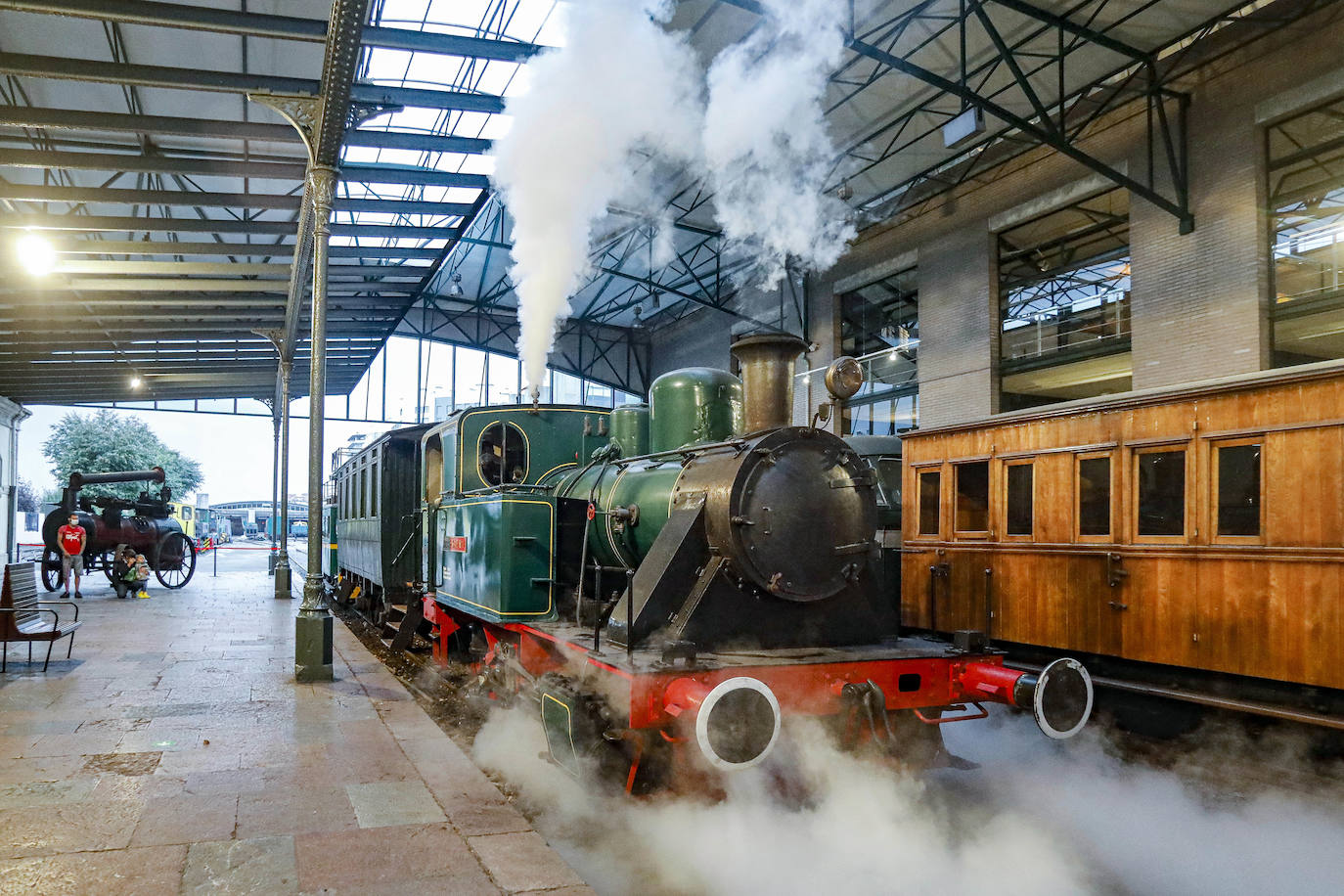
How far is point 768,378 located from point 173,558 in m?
17.7

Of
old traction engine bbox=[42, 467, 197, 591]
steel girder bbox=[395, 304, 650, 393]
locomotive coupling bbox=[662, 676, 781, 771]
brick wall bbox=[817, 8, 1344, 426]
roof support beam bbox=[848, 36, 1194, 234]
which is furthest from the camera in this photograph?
steel girder bbox=[395, 304, 650, 393]

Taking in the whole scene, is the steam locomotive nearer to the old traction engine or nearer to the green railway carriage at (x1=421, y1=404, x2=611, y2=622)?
the green railway carriage at (x1=421, y1=404, x2=611, y2=622)

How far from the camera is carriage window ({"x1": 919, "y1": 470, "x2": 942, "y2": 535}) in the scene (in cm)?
751

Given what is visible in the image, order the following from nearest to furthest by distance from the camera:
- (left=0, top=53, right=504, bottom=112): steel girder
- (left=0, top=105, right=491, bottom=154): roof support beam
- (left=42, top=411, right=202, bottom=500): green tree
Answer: (left=0, top=53, right=504, bottom=112): steel girder
(left=0, top=105, right=491, bottom=154): roof support beam
(left=42, top=411, right=202, bottom=500): green tree

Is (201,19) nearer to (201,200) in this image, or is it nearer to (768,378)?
(201,200)

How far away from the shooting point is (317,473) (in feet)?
28.4

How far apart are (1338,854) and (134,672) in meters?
9.03

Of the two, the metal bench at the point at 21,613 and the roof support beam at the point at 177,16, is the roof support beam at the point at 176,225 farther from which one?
the metal bench at the point at 21,613

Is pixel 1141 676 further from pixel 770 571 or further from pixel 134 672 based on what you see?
pixel 134 672

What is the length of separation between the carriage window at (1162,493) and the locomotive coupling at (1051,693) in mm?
1682

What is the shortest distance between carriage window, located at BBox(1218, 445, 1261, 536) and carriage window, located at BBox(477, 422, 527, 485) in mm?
4915

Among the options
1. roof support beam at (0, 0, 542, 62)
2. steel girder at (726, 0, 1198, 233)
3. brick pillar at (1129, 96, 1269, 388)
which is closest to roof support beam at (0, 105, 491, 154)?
roof support beam at (0, 0, 542, 62)

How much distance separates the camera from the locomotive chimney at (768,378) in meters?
5.15

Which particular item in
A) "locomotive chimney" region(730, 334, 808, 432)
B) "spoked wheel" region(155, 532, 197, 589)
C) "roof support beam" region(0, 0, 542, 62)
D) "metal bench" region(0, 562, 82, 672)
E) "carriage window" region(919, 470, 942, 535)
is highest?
"roof support beam" region(0, 0, 542, 62)
